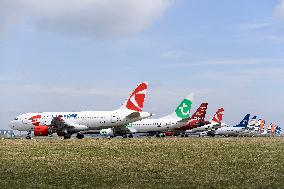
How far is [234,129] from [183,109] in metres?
55.4

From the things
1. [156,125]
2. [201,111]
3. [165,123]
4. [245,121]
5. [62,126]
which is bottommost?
[62,126]

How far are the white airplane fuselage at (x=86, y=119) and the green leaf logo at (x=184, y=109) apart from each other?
2567 cm

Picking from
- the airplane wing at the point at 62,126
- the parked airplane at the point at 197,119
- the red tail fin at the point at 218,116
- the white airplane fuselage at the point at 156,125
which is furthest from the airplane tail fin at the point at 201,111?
the airplane wing at the point at 62,126

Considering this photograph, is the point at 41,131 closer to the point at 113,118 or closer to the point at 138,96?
the point at 113,118

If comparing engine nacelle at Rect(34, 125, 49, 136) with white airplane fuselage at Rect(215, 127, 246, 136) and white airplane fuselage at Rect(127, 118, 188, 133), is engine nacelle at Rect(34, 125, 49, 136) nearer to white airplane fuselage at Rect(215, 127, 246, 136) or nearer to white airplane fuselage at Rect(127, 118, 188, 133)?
white airplane fuselage at Rect(127, 118, 188, 133)

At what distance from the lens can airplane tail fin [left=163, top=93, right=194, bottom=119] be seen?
106188 millimetres

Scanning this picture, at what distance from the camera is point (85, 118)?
81812 mm

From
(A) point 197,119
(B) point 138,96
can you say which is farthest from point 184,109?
(B) point 138,96

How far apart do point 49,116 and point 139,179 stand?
6636 cm

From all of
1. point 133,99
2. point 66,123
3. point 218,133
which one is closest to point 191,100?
point 133,99

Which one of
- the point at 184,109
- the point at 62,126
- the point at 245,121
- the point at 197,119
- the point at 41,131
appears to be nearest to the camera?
the point at 41,131

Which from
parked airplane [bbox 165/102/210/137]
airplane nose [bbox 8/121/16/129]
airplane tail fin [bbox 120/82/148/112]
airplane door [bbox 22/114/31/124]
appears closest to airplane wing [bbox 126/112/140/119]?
airplane tail fin [bbox 120/82/148/112]

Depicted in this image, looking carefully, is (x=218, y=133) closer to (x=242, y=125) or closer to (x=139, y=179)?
(x=242, y=125)

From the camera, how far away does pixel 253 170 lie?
21.1 m
